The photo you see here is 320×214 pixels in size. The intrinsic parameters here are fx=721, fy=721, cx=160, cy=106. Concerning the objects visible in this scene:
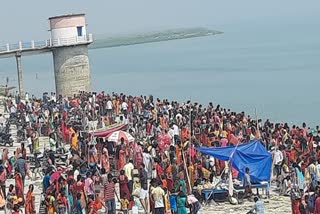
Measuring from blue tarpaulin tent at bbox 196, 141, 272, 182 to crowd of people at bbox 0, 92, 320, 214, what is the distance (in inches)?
18.6

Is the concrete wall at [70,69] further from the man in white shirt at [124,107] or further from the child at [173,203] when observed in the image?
the child at [173,203]

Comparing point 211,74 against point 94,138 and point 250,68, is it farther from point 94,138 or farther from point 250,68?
point 94,138

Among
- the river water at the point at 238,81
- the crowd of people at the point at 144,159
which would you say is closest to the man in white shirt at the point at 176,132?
the crowd of people at the point at 144,159

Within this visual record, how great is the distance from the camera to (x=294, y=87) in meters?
74.8

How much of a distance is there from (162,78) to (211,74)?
6.88 meters

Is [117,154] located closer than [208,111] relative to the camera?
Yes

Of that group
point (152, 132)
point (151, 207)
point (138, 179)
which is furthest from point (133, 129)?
point (151, 207)

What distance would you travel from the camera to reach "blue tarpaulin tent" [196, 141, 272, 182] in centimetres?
1820

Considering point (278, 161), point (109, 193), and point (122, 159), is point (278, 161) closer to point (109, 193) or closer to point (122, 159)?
point (122, 159)

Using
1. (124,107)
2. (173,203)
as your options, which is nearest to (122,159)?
(173,203)

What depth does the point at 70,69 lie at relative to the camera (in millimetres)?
43750

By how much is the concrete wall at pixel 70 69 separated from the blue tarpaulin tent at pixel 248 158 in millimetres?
25985

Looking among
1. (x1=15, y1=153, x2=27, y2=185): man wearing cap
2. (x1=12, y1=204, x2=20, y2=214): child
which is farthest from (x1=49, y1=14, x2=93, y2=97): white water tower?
(x1=12, y1=204, x2=20, y2=214): child

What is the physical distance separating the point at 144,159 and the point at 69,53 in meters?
25.6
